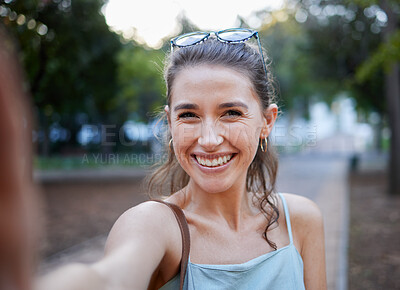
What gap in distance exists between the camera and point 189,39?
6.96 ft

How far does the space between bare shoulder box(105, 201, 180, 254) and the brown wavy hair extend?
58cm

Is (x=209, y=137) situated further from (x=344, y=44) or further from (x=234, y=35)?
(x=344, y=44)

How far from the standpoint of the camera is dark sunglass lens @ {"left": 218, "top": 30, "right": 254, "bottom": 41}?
2109 mm

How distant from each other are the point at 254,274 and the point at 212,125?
0.70 meters

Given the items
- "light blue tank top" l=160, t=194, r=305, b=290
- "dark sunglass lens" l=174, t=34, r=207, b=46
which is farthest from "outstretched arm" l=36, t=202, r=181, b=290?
"dark sunglass lens" l=174, t=34, r=207, b=46

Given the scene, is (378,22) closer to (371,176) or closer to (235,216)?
(371,176)

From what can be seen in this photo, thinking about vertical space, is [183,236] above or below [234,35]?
below

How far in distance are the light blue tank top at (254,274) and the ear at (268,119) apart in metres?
0.60

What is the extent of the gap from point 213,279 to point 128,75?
80.2ft

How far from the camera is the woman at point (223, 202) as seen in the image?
1679mm

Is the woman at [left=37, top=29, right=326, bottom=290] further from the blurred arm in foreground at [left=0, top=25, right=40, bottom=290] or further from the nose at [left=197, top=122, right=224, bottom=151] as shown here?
the blurred arm in foreground at [left=0, top=25, right=40, bottom=290]

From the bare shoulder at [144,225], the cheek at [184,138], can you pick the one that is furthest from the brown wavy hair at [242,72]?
the bare shoulder at [144,225]

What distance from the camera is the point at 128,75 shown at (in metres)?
Result: 25.2

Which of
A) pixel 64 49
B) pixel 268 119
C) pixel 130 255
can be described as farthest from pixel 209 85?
pixel 64 49
